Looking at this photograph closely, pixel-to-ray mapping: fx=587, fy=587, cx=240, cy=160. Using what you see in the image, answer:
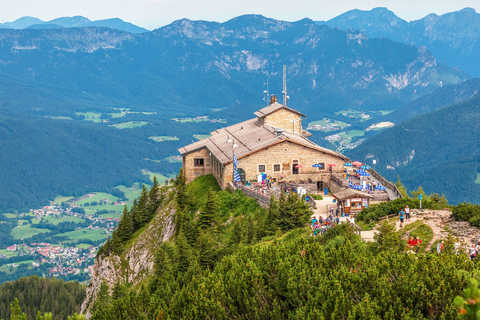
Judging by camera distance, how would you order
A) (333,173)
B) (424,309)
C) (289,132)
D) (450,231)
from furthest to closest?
1. (289,132)
2. (333,173)
3. (450,231)
4. (424,309)

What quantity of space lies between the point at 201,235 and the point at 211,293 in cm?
2451

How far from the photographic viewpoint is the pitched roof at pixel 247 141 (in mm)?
64562

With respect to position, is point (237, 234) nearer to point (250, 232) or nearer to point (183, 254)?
point (250, 232)

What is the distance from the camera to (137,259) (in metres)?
61.6

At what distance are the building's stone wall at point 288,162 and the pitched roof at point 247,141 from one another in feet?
1.82

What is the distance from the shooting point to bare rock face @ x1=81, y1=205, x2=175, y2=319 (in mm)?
59062

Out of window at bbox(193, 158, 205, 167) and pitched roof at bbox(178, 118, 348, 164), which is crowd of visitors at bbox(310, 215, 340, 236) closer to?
pitched roof at bbox(178, 118, 348, 164)

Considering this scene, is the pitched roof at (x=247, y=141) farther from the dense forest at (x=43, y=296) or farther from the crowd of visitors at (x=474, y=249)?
the dense forest at (x=43, y=296)

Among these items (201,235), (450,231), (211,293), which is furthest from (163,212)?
(211,293)

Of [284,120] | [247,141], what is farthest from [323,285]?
[284,120]

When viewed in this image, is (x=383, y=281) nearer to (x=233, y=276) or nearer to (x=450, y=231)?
(x=233, y=276)

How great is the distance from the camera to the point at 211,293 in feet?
84.0

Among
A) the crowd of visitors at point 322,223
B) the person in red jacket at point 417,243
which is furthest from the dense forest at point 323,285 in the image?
the crowd of visitors at point 322,223

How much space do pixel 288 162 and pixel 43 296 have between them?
275ft
